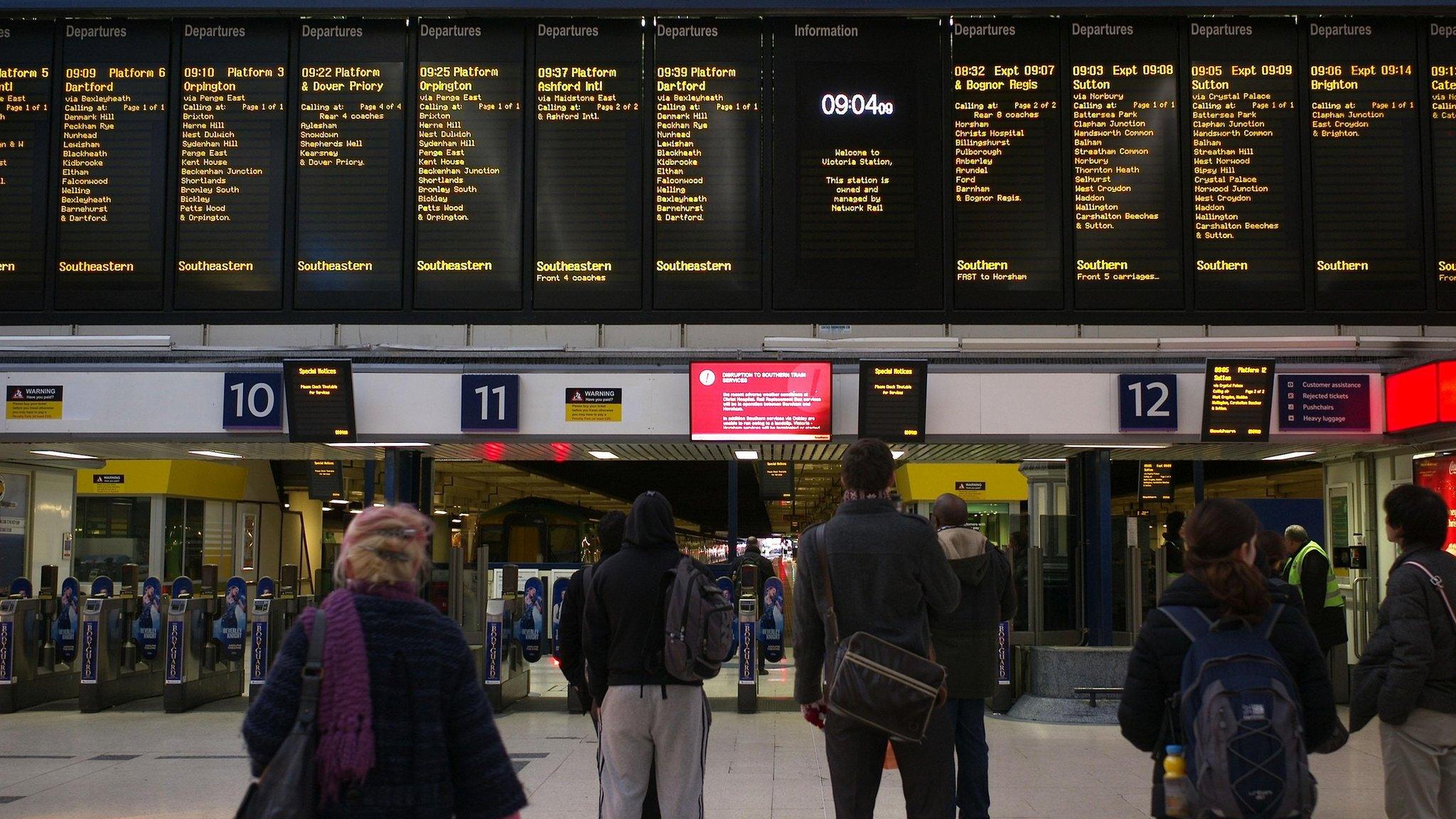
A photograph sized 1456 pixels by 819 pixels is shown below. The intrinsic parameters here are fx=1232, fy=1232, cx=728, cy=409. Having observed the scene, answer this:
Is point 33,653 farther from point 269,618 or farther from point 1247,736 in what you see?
point 1247,736

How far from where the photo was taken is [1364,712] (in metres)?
4.45

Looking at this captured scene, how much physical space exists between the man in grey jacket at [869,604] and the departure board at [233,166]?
704cm

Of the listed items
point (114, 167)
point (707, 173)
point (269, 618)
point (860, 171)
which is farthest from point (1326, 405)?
point (114, 167)

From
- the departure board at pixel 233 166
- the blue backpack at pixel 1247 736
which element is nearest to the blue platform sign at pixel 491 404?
the departure board at pixel 233 166

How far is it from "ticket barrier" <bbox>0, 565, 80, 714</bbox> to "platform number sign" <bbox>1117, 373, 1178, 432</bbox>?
31.3 feet

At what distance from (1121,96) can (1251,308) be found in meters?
1.97

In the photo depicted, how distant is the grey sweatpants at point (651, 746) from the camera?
4.60m

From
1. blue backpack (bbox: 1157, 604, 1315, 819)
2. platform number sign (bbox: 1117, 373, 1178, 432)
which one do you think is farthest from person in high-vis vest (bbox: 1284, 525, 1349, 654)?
blue backpack (bbox: 1157, 604, 1315, 819)

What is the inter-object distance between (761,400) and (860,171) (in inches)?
78.8

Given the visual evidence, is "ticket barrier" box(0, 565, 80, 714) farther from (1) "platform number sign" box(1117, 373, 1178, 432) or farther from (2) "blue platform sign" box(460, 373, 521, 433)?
(1) "platform number sign" box(1117, 373, 1178, 432)

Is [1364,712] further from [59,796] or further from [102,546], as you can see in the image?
[102,546]

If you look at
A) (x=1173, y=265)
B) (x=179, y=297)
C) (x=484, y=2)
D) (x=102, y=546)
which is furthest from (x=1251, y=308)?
(x=102, y=546)

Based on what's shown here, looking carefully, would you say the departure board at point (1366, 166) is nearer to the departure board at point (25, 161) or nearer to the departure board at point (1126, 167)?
the departure board at point (1126, 167)

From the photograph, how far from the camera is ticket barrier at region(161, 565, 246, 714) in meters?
10.9
